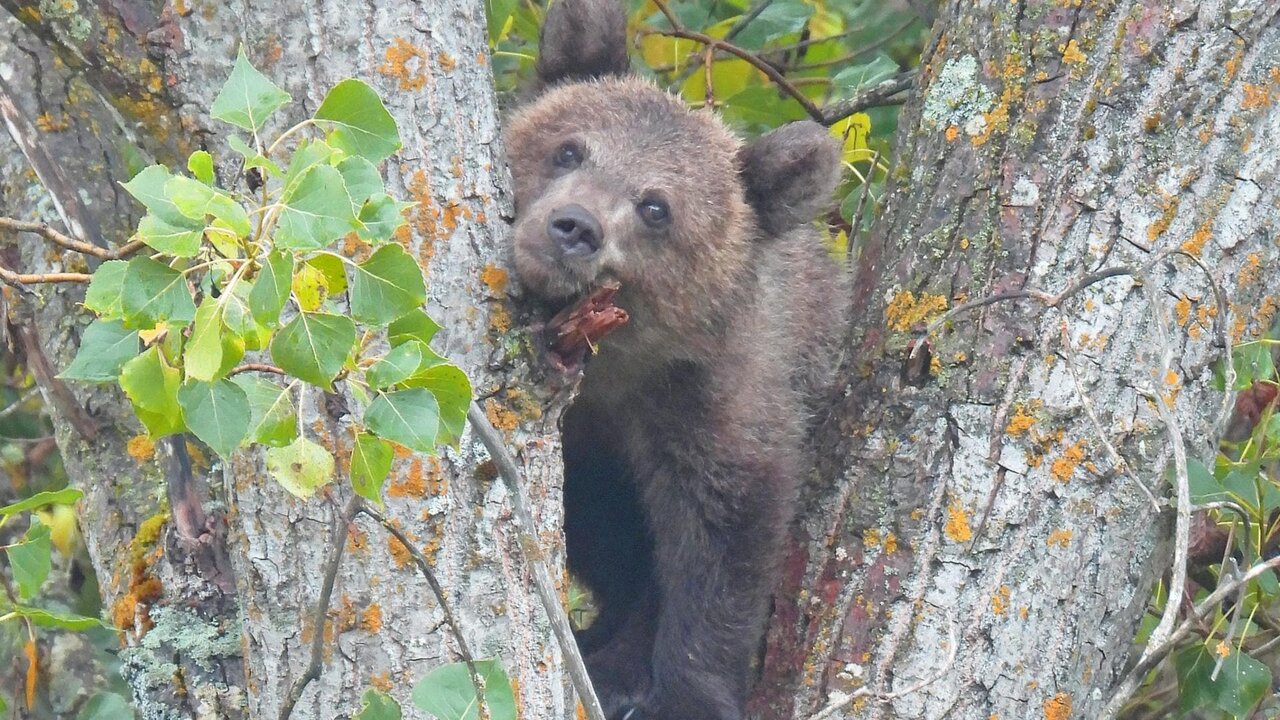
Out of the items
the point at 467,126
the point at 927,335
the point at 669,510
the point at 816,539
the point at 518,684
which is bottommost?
the point at 669,510

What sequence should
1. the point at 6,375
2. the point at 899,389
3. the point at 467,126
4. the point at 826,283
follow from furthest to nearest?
the point at 6,375, the point at 826,283, the point at 899,389, the point at 467,126

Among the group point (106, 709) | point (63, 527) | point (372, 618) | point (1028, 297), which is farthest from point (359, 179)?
point (63, 527)

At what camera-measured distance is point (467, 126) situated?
125 inches

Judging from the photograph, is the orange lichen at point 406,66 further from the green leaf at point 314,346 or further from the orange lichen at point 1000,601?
the orange lichen at point 1000,601

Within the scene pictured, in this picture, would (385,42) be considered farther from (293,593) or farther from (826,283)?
(826,283)

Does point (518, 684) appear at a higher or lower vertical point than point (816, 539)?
higher

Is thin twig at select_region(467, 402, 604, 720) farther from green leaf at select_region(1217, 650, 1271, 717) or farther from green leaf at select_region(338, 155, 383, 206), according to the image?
green leaf at select_region(1217, 650, 1271, 717)

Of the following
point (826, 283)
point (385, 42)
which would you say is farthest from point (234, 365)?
point (826, 283)

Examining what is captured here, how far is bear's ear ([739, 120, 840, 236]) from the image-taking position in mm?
4711

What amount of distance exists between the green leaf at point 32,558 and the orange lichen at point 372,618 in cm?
75

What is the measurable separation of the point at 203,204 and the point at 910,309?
7.82 ft

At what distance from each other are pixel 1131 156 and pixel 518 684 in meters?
2.14

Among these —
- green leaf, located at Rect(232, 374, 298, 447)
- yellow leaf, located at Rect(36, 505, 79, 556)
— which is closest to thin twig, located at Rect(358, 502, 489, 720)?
green leaf, located at Rect(232, 374, 298, 447)

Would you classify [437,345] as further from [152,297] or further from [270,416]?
[152,297]
